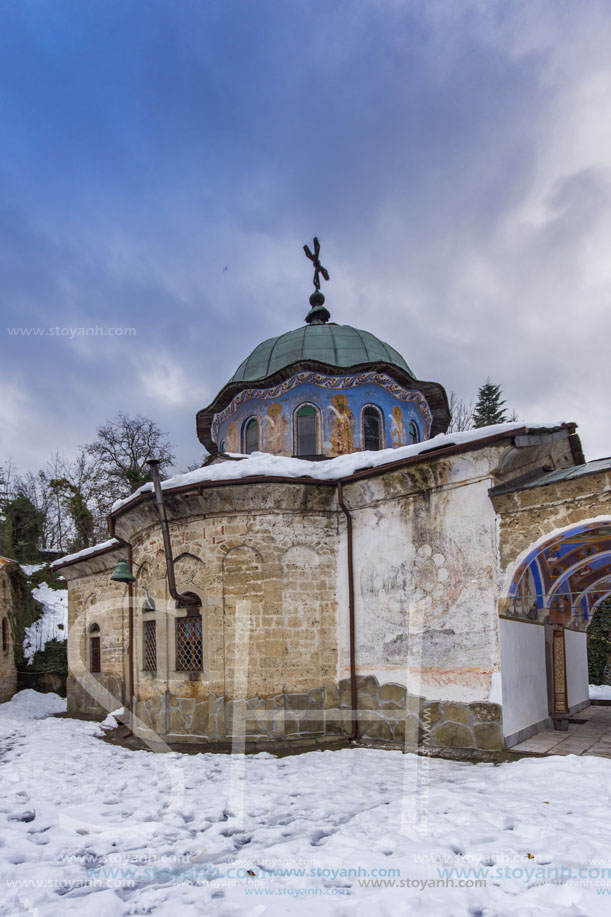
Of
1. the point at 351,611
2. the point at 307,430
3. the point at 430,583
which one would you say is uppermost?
the point at 307,430

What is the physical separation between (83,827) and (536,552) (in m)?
5.57

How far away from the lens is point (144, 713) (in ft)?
31.7

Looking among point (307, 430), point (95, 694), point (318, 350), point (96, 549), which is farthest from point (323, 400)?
point (95, 694)

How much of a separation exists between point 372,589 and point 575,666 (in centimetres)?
556

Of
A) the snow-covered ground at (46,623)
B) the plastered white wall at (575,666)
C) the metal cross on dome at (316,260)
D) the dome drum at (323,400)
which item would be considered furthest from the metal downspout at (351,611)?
the snow-covered ground at (46,623)

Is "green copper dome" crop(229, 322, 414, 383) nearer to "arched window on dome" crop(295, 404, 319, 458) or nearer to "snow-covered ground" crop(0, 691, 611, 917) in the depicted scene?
"arched window on dome" crop(295, 404, 319, 458)

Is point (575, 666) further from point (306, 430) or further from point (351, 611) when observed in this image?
→ point (306, 430)

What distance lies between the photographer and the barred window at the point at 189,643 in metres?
9.09

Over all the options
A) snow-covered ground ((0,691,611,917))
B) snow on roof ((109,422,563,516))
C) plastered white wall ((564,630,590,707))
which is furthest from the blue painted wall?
snow-covered ground ((0,691,611,917))

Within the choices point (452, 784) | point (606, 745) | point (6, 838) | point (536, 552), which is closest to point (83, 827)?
point (6, 838)

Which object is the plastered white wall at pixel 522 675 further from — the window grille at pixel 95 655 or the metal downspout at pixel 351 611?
the window grille at pixel 95 655

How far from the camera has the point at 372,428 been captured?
1245 centimetres

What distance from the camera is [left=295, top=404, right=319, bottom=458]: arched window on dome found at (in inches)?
477

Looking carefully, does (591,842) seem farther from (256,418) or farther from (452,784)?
(256,418)
